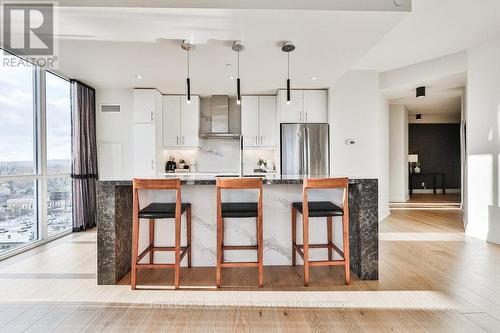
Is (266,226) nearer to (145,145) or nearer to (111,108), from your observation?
(145,145)

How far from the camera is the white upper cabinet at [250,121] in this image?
17.8 ft

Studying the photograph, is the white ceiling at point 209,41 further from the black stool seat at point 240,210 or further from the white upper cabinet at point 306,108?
the black stool seat at point 240,210

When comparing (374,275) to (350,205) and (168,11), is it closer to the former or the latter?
(350,205)

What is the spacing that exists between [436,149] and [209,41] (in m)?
9.45

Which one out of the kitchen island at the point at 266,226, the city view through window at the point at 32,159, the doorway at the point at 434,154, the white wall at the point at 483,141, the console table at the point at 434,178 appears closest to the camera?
the kitchen island at the point at 266,226

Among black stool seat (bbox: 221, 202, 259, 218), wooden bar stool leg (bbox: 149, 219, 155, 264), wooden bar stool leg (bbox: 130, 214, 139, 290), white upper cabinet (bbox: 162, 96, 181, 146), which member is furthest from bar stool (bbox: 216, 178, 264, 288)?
white upper cabinet (bbox: 162, 96, 181, 146)

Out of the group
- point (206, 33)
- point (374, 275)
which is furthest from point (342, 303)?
point (206, 33)

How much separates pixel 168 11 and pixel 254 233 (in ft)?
7.67

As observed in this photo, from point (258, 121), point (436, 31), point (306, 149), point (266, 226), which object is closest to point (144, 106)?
point (258, 121)

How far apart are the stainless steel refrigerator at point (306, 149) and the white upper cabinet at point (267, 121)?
45 cm

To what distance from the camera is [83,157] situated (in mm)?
4562

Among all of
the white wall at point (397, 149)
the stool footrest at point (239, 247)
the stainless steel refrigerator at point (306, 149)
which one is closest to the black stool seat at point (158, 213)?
the stool footrest at point (239, 247)

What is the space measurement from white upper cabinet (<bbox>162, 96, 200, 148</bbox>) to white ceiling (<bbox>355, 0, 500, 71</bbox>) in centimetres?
329

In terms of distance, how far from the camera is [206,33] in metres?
2.89
